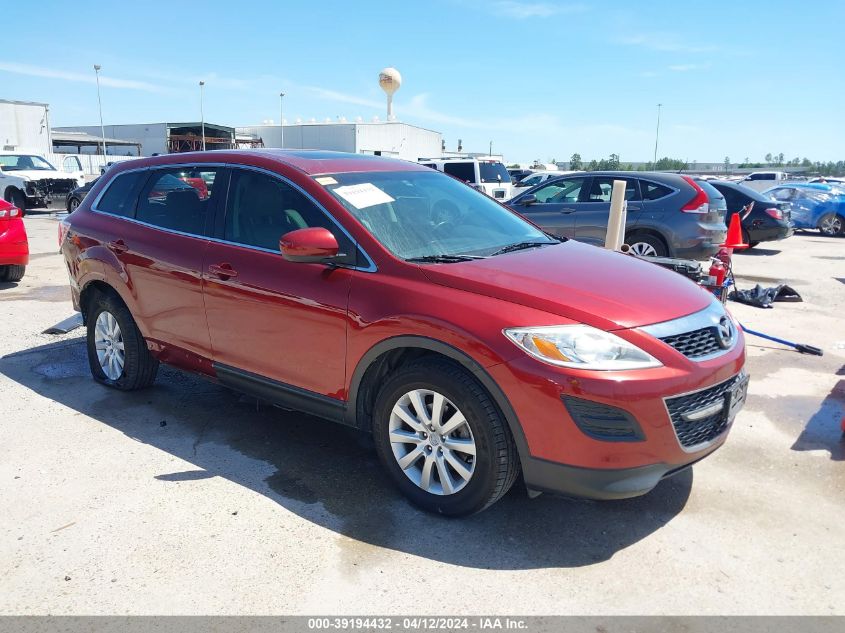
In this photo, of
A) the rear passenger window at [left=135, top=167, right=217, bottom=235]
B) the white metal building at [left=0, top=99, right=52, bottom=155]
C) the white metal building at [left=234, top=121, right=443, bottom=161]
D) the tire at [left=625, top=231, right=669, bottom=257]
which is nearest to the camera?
the rear passenger window at [left=135, top=167, right=217, bottom=235]

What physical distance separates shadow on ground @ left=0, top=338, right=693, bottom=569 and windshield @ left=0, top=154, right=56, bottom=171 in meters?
17.0

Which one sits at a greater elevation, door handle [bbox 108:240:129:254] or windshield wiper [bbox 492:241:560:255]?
windshield wiper [bbox 492:241:560:255]

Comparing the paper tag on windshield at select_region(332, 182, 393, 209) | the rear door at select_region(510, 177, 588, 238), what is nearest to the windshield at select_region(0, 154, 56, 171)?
the rear door at select_region(510, 177, 588, 238)

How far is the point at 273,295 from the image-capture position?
373 centimetres

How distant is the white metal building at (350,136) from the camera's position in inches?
2275

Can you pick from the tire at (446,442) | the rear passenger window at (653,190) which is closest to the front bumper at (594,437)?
the tire at (446,442)

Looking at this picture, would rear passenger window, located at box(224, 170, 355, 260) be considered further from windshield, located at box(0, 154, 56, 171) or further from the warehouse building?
the warehouse building

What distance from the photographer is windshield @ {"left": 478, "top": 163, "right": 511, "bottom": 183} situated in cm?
1769

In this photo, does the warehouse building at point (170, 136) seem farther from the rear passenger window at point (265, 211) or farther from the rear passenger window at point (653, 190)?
the rear passenger window at point (265, 211)

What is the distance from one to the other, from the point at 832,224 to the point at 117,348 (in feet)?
62.2

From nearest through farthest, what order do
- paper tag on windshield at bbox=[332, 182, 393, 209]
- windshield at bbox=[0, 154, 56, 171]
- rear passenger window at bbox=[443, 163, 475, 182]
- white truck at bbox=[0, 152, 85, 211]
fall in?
paper tag on windshield at bbox=[332, 182, 393, 209]
rear passenger window at bbox=[443, 163, 475, 182]
white truck at bbox=[0, 152, 85, 211]
windshield at bbox=[0, 154, 56, 171]

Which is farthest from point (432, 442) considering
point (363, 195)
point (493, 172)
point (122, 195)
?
point (493, 172)

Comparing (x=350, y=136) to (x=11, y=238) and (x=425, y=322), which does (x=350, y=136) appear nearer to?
(x=11, y=238)

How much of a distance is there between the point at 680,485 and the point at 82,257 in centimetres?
446
